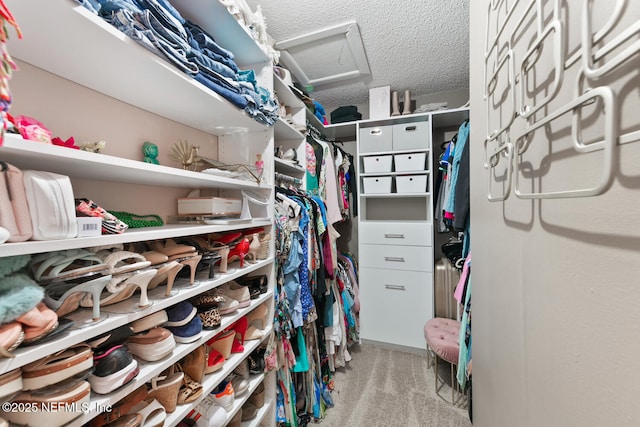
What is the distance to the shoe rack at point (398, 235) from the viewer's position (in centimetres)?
210

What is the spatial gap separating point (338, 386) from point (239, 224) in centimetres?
154

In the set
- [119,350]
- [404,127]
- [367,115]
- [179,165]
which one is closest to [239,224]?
[179,165]

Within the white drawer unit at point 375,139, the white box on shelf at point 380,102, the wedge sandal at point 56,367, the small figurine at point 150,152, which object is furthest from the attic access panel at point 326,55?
the wedge sandal at point 56,367

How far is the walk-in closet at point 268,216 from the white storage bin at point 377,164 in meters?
0.61

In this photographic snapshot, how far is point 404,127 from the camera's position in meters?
2.16

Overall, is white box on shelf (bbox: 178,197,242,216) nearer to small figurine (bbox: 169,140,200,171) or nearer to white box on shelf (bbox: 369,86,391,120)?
small figurine (bbox: 169,140,200,171)

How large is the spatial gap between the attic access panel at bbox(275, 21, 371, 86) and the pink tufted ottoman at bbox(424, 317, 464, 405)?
6.67 feet

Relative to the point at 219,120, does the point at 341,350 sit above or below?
below

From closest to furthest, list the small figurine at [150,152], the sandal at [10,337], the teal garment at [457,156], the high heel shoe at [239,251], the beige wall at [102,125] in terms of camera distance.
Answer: the sandal at [10,337] → the beige wall at [102,125] → the small figurine at [150,152] → the high heel shoe at [239,251] → the teal garment at [457,156]

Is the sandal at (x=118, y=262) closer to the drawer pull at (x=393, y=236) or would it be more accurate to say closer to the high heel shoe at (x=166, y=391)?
the high heel shoe at (x=166, y=391)

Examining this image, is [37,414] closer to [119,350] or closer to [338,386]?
[119,350]

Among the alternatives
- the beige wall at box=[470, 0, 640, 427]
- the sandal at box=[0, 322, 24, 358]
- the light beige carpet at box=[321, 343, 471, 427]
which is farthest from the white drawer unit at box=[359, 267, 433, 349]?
the sandal at box=[0, 322, 24, 358]

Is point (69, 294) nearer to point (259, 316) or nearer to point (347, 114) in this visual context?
point (259, 316)

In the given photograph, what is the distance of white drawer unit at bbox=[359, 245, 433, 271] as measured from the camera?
2100mm
